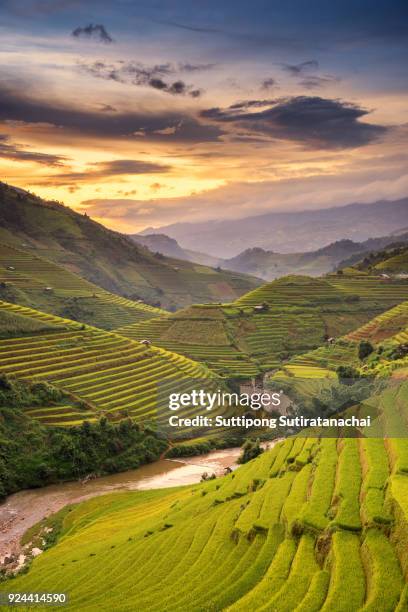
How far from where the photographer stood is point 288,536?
66.1ft

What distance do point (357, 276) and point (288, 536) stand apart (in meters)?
112

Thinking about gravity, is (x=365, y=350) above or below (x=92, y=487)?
above

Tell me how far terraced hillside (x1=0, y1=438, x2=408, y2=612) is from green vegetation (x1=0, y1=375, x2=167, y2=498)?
17.8 m

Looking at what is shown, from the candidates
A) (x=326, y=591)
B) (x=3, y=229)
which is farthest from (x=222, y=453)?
(x=3, y=229)

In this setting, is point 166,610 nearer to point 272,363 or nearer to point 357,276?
point 272,363

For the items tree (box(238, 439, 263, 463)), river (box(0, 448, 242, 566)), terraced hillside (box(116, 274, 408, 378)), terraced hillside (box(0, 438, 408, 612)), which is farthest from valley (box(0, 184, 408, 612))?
tree (box(238, 439, 263, 463))

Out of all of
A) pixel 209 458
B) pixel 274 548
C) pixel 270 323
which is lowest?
pixel 209 458

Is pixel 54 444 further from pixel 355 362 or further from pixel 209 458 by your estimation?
pixel 355 362

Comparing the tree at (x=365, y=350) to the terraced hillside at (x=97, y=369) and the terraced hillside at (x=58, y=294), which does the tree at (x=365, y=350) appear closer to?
the terraced hillside at (x=97, y=369)

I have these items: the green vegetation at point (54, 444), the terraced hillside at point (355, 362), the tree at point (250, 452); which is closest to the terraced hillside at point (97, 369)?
the green vegetation at point (54, 444)

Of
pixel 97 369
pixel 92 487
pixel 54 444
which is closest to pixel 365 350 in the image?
pixel 97 369

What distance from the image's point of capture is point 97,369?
68938mm

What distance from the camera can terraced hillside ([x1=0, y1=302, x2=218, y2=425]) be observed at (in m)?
61.9

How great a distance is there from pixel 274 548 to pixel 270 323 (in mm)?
83718
